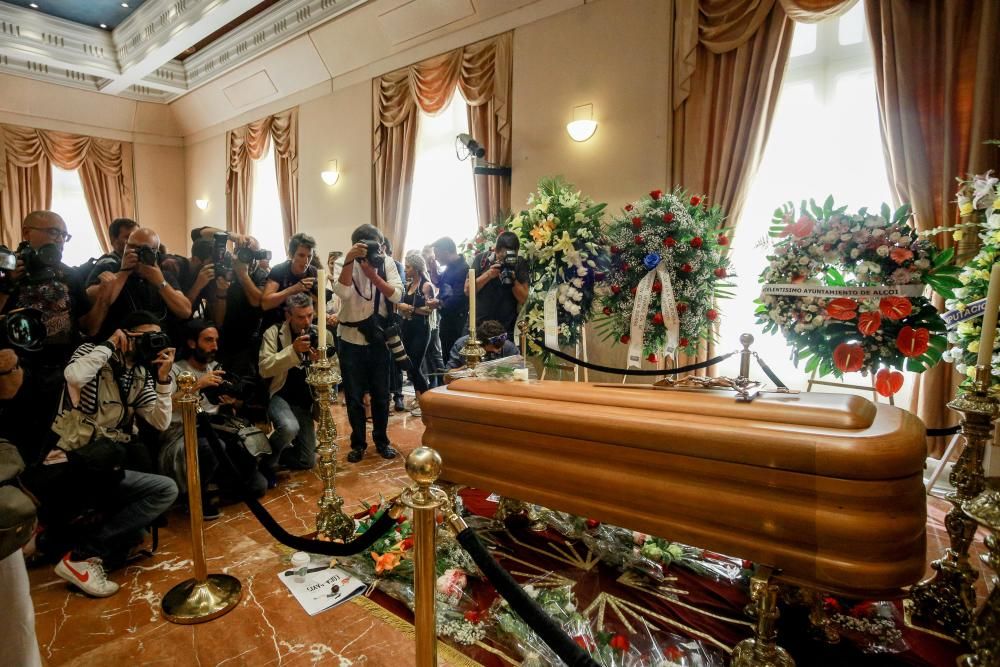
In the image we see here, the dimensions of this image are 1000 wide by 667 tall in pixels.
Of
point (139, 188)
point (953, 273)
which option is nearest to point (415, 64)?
point (953, 273)

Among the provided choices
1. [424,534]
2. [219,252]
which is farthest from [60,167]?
[424,534]

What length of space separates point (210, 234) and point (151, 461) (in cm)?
161

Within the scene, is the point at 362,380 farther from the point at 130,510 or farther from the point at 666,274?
the point at 666,274

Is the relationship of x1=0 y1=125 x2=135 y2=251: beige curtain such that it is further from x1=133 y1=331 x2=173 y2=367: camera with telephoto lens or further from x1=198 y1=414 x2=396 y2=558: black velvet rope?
x1=198 y1=414 x2=396 y2=558: black velvet rope

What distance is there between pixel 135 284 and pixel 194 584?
69.1 inches

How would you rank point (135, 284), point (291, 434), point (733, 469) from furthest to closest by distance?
point (291, 434) → point (135, 284) → point (733, 469)

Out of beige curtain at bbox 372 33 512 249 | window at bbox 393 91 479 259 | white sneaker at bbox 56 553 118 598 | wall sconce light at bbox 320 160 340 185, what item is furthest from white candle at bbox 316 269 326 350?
wall sconce light at bbox 320 160 340 185

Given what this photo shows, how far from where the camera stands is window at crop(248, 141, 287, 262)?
8898 millimetres

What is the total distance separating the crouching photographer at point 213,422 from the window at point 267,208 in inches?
244

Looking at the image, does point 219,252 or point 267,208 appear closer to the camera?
point 219,252

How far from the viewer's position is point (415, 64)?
20.5ft

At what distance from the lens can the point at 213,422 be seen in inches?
122

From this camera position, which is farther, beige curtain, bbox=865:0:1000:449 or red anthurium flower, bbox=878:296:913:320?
beige curtain, bbox=865:0:1000:449

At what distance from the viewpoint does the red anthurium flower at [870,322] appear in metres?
2.69
